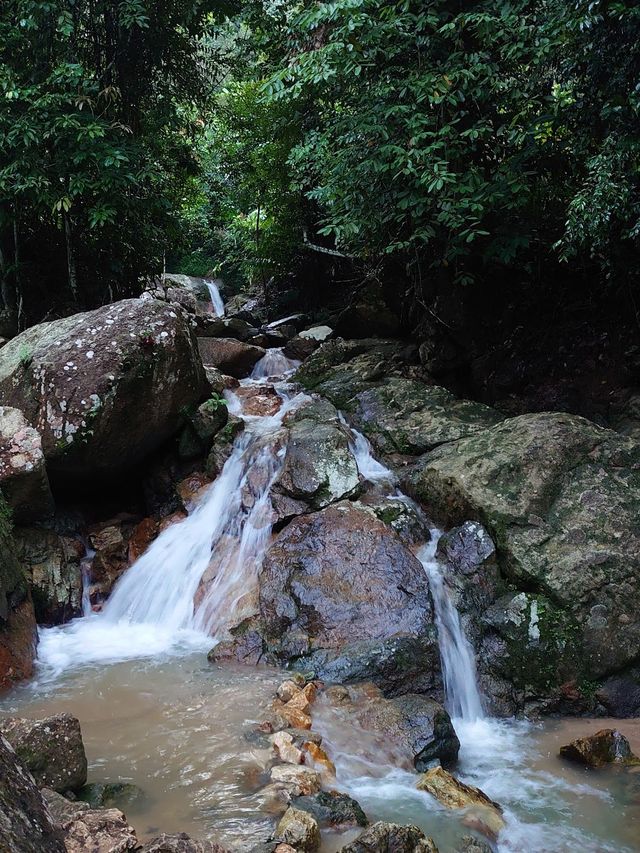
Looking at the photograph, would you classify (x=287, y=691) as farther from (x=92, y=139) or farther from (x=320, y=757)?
(x=92, y=139)

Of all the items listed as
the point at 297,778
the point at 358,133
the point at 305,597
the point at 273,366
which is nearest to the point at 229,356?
the point at 273,366

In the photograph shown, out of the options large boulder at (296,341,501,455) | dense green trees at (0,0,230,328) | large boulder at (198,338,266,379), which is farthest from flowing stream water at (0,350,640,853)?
dense green trees at (0,0,230,328)

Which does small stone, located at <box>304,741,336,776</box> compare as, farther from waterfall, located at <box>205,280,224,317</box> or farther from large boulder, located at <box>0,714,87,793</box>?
waterfall, located at <box>205,280,224,317</box>

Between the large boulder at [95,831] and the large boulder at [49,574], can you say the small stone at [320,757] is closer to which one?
the large boulder at [95,831]

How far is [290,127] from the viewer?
10617 mm

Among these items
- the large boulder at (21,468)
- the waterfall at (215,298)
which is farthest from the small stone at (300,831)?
the waterfall at (215,298)

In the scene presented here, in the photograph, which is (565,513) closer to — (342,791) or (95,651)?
(342,791)

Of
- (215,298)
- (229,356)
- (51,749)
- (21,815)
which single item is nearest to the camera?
(21,815)

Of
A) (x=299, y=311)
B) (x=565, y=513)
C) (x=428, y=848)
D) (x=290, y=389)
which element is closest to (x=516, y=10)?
(x=565, y=513)

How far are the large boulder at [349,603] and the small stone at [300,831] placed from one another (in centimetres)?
193

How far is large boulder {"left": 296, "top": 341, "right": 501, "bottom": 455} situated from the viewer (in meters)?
8.03

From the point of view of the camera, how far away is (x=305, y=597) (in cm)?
579

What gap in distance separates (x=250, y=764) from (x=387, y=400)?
5816 millimetres

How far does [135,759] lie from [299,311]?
38.8 feet
